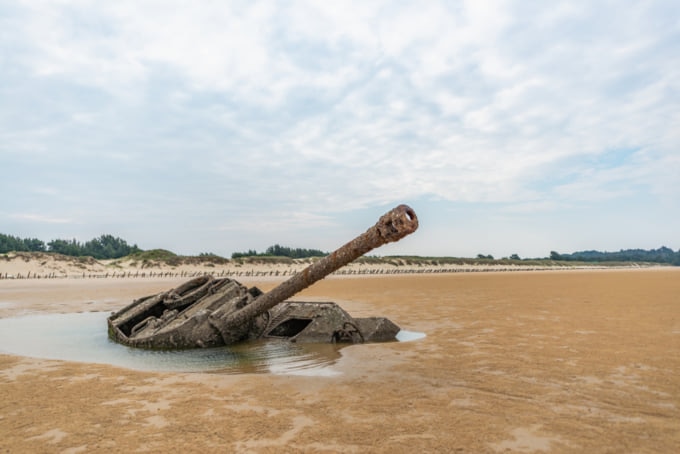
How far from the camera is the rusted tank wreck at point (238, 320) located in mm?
8250

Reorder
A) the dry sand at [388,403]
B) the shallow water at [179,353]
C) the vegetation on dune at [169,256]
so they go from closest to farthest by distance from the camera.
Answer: the dry sand at [388,403] → the shallow water at [179,353] → the vegetation on dune at [169,256]

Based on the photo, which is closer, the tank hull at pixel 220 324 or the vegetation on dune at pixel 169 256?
the tank hull at pixel 220 324

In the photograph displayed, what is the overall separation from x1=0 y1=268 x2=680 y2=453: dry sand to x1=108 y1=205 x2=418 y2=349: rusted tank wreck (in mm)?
972

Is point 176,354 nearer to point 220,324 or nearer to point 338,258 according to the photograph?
point 220,324

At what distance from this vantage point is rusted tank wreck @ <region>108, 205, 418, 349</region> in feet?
27.1

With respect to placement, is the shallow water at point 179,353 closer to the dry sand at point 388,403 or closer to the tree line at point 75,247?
the dry sand at point 388,403

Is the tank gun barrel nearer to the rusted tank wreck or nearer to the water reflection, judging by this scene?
the rusted tank wreck

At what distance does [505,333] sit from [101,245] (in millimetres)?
86729

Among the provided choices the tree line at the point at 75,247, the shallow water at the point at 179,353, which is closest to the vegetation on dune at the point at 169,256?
the tree line at the point at 75,247

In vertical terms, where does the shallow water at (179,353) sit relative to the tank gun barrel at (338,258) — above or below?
below

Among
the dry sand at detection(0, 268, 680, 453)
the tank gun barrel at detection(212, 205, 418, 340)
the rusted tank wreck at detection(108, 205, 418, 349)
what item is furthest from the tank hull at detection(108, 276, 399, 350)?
the dry sand at detection(0, 268, 680, 453)

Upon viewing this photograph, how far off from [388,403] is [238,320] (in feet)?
15.0

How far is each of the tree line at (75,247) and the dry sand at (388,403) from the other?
233 ft

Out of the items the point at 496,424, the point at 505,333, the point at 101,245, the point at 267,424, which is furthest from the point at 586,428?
the point at 101,245
